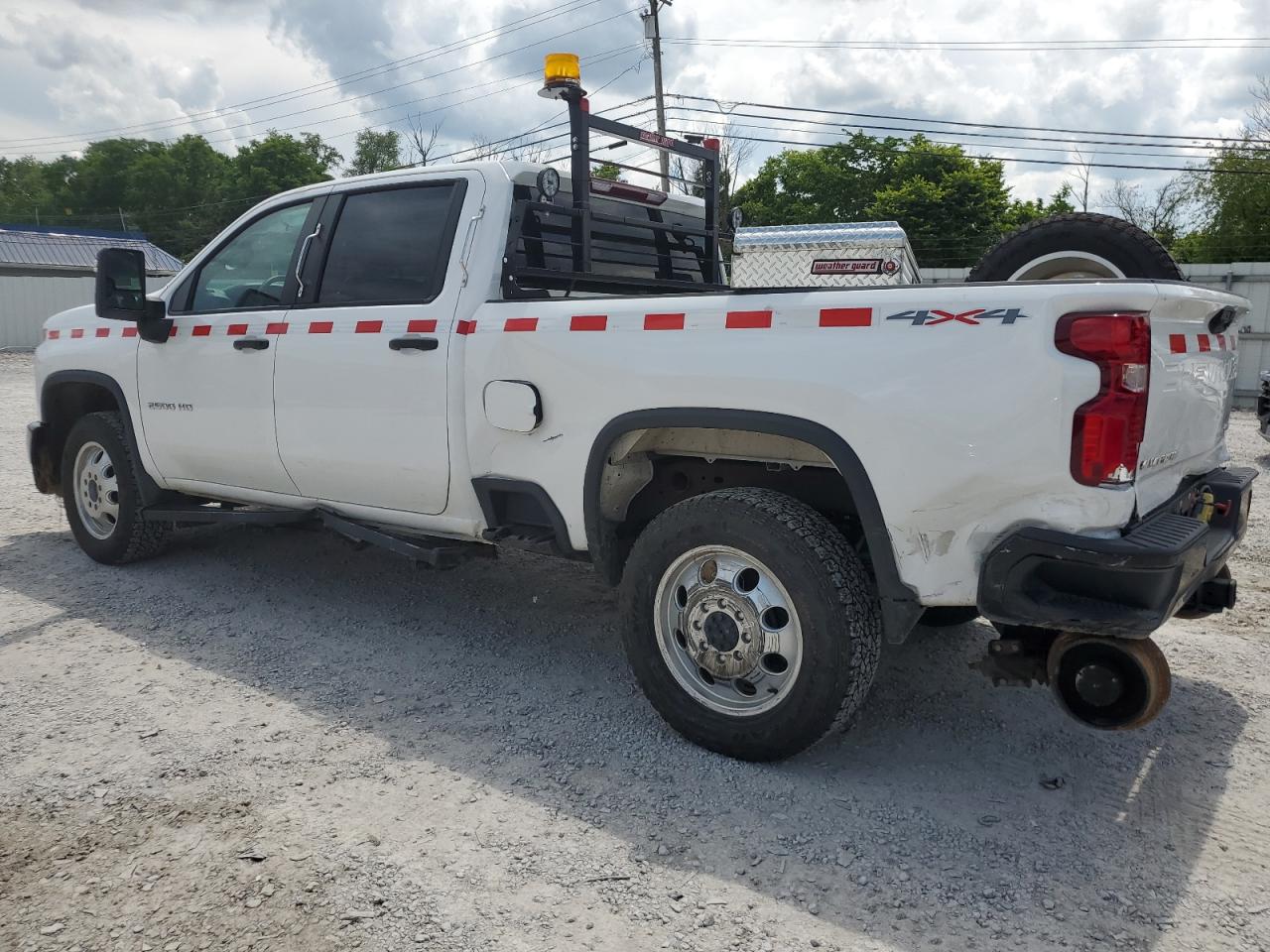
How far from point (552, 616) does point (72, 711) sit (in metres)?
2.04

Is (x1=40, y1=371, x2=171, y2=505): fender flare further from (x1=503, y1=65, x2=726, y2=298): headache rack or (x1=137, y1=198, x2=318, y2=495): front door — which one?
(x1=503, y1=65, x2=726, y2=298): headache rack

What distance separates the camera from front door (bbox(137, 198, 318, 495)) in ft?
14.9

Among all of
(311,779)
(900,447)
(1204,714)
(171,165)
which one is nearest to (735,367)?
(900,447)

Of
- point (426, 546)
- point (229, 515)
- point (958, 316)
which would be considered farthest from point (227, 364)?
point (958, 316)

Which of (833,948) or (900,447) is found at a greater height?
(900,447)

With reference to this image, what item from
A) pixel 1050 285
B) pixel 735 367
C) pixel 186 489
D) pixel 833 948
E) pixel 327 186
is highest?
pixel 327 186

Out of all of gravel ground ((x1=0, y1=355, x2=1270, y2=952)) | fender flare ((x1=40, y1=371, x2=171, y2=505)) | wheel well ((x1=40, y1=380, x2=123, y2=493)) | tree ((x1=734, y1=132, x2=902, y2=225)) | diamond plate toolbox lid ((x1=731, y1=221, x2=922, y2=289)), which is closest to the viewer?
gravel ground ((x1=0, y1=355, x2=1270, y2=952))

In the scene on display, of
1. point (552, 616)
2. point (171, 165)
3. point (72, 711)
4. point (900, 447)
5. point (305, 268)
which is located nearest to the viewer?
point (900, 447)

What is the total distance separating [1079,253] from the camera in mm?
4352

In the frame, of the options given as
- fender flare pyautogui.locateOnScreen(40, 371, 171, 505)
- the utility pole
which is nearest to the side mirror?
fender flare pyautogui.locateOnScreen(40, 371, 171, 505)

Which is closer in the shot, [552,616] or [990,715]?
[990,715]

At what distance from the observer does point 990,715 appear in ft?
12.1

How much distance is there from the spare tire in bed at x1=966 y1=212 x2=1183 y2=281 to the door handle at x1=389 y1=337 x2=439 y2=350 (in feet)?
7.61

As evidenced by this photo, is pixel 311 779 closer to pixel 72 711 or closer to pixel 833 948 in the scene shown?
pixel 72 711
